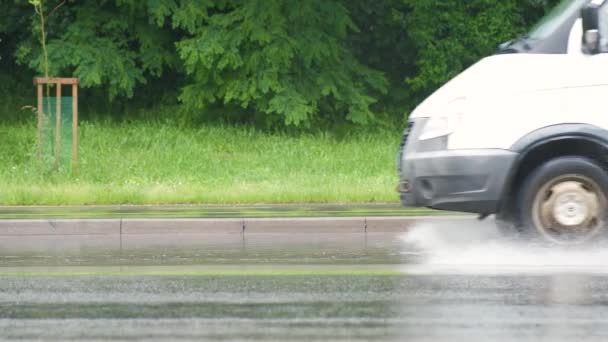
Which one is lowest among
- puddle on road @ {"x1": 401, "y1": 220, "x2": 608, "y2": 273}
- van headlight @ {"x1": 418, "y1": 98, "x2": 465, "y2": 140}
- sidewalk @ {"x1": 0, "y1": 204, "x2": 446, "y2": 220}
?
sidewalk @ {"x1": 0, "y1": 204, "x2": 446, "y2": 220}

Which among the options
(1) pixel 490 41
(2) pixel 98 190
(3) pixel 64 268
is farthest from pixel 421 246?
(1) pixel 490 41

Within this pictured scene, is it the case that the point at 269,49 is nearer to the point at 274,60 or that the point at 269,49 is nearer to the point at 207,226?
the point at 274,60

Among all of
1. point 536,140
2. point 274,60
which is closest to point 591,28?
point 536,140

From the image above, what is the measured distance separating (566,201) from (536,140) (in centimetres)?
50

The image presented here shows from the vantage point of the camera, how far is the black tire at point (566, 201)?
9.80m

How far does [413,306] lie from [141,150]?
488 inches

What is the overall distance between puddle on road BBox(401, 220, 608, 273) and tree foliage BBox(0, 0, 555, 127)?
9255 mm

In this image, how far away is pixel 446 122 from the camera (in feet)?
32.7

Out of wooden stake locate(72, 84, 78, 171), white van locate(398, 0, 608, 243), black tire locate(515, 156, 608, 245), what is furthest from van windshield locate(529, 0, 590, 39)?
wooden stake locate(72, 84, 78, 171)

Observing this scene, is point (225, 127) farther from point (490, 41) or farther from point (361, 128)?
point (490, 41)

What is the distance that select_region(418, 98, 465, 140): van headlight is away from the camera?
9914 millimetres

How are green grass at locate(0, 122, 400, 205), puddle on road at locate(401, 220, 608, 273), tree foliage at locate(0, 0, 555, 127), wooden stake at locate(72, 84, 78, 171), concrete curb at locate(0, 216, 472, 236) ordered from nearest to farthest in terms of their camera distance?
puddle on road at locate(401, 220, 608, 273), concrete curb at locate(0, 216, 472, 236), green grass at locate(0, 122, 400, 205), wooden stake at locate(72, 84, 78, 171), tree foliage at locate(0, 0, 555, 127)

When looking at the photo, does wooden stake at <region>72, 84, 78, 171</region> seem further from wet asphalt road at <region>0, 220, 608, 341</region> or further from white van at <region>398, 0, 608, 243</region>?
white van at <region>398, 0, 608, 243</region>

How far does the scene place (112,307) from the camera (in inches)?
293
